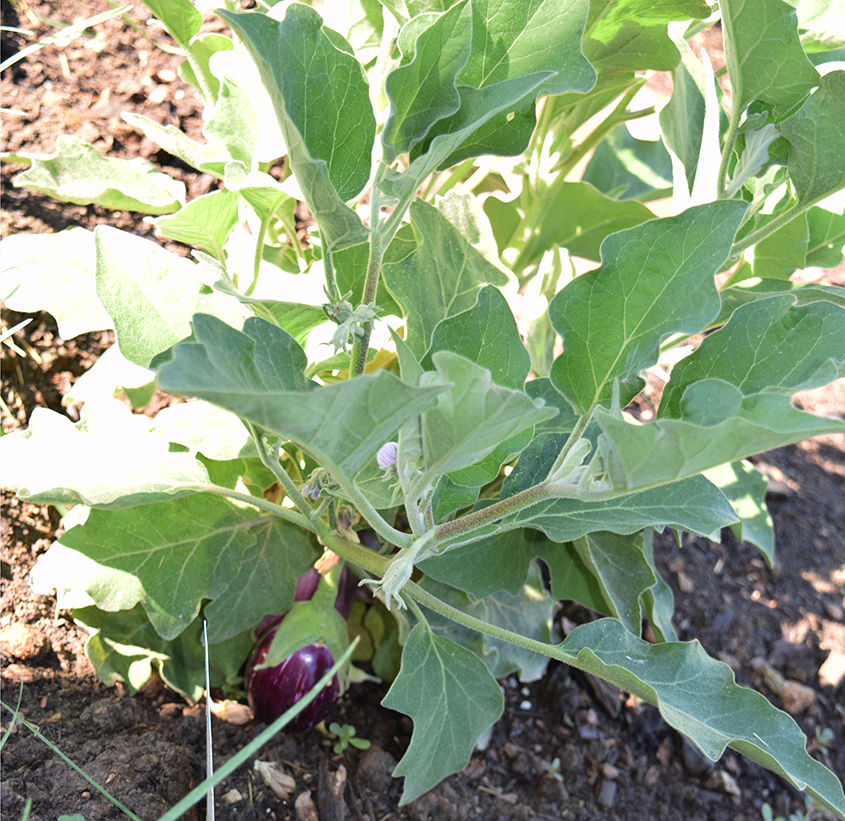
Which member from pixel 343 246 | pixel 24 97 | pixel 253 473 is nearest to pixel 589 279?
pixel 343 246

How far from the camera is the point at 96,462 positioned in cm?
78

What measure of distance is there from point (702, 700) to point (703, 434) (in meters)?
0.37

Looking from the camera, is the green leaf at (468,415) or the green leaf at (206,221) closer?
the green leaf at (468,415)

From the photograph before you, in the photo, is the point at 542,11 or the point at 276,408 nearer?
the point at 276,408

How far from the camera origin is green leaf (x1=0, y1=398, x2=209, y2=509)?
2.40 feet

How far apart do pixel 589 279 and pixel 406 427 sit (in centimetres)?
22

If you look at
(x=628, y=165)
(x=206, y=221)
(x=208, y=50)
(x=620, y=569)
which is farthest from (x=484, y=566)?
(x=628, y=165)

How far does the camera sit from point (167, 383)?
405 millimetres

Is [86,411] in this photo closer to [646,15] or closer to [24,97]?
[24,97]

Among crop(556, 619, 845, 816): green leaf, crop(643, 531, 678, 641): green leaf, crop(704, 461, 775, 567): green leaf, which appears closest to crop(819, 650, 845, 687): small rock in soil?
crop(704, 461, 775, 567): green leaf

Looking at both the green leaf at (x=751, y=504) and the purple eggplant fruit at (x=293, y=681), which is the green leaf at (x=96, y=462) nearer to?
the purple eggplant fruit at (x=293, y=681)

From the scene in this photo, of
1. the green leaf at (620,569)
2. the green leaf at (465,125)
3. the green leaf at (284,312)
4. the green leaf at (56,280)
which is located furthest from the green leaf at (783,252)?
the green leaf at (56,280)

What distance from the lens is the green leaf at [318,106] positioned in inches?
21.4

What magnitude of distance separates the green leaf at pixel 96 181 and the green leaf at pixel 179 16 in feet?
0.50
